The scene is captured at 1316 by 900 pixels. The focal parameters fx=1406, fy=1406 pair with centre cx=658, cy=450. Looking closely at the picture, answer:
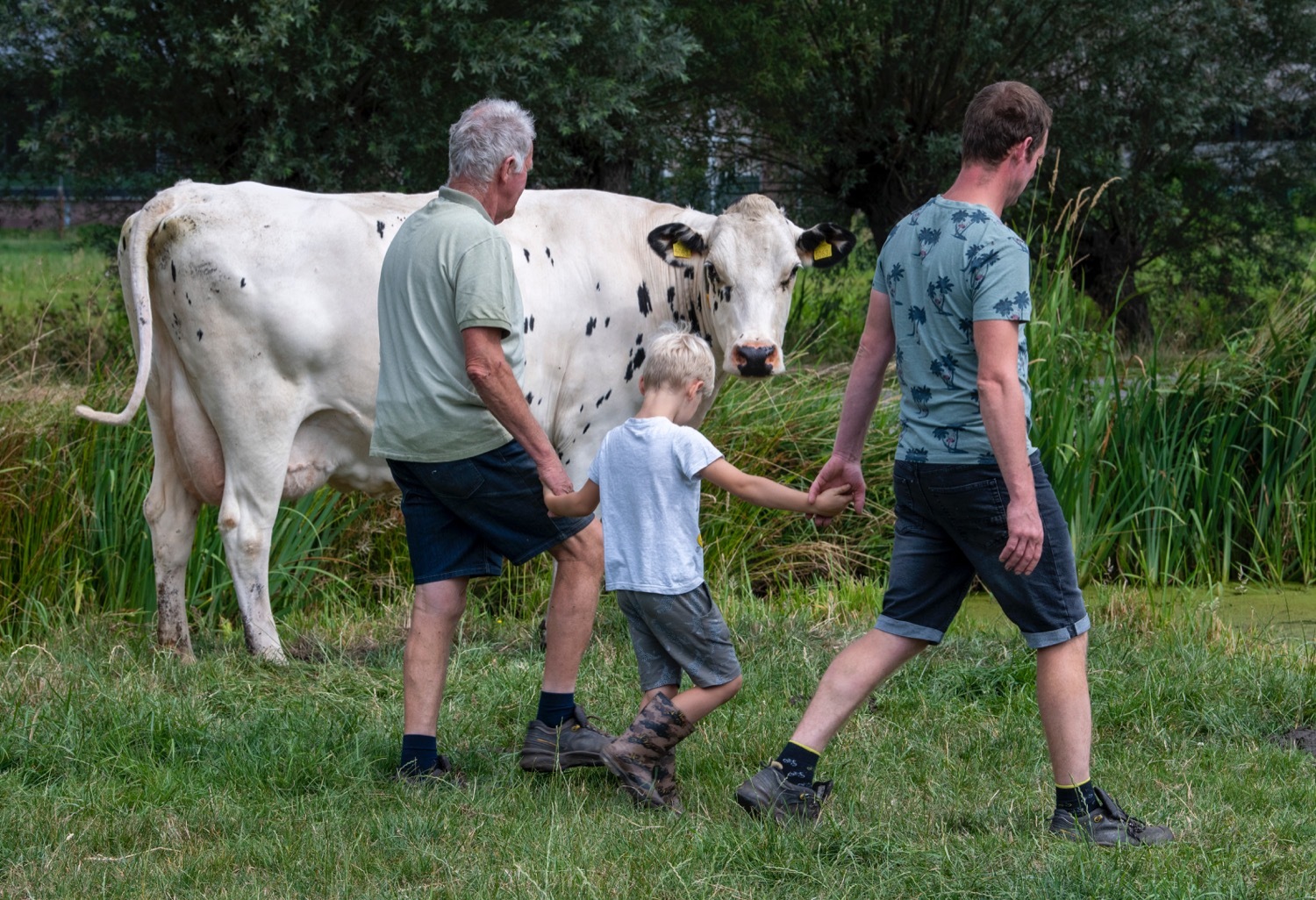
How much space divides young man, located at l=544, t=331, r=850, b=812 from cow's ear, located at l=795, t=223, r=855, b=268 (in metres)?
2.29

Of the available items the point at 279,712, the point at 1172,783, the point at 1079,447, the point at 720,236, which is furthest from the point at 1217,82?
the point at 279,712

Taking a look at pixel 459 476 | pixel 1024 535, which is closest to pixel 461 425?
pixel 459 476

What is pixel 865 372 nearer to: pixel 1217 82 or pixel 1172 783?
pixel 1172 783

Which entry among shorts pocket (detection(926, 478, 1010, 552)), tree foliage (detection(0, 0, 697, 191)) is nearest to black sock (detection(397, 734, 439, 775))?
shorts pocket (detection(926, 478, 1010, 552))

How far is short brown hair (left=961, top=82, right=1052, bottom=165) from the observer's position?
3.35 m

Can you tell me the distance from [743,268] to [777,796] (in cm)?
268

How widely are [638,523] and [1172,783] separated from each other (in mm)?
1667

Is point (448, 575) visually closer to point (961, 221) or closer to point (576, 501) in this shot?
point (576, 501)

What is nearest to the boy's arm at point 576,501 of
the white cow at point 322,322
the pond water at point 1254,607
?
the white cow at point 322,322

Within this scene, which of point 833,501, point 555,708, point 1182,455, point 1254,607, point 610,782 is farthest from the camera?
point 1182,455

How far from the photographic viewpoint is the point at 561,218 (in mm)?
5789

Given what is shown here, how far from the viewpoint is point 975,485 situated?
3406 millimetres

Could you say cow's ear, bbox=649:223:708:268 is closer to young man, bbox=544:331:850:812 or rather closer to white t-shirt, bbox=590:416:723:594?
young man, bbox=544:331:850:812

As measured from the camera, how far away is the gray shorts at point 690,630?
3.61 m
